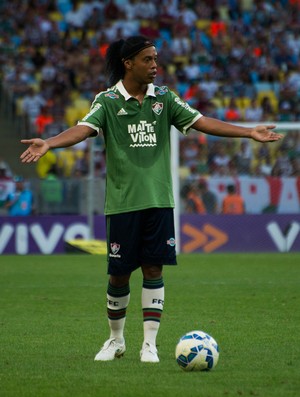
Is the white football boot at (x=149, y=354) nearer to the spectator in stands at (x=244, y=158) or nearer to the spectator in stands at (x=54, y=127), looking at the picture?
the spectator in stands at (x=244, y=158)

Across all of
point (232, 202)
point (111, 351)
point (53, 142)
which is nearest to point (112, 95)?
point (53, 142)

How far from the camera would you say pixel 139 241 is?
7.87m

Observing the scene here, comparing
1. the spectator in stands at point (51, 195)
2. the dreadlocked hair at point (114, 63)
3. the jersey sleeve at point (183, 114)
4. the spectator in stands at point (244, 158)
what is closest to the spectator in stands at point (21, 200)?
the spectator in stands at point (51, 195)

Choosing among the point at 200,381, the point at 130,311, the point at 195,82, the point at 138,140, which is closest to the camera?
the point at 200,381

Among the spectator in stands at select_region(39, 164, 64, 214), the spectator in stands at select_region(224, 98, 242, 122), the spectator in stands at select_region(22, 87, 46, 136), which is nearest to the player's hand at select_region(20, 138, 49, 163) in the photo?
the spectator in stands at select_region(39, 164, 64, 214)

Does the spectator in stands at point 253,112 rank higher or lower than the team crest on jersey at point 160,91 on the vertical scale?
higher

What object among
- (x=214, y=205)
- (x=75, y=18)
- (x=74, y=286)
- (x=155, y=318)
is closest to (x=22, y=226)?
(x=214, y=205)

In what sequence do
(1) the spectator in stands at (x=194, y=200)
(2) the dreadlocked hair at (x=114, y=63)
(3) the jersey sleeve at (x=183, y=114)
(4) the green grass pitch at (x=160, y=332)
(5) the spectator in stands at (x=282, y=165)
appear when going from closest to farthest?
(4) the green grass pitch at (x=160, y=332) → (3) the jersey sleeve at (x=183, y=114) → (2) the dreadlocked hair at (x=114, y=63) → (1) the spectator in stands at (x=194, y=200) → (5) the spectator in stands at (x=282, y=165)

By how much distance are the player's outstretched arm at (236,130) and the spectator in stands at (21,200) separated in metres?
14.0

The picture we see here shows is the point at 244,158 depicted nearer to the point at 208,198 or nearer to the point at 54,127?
the point at 208,198

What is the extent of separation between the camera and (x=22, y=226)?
857 inches

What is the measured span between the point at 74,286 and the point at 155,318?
283 inches

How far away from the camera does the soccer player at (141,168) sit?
25.6ft

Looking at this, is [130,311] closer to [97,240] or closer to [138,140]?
[138,140]
